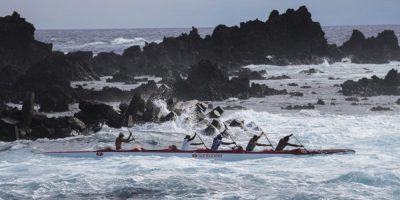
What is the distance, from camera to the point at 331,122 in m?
35.8

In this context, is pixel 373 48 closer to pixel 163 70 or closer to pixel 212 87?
pixel 163 70

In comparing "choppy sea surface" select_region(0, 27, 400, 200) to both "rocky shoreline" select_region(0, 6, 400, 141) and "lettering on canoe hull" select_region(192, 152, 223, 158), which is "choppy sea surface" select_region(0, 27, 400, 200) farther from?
"rocky shoreline" select_region(0, 6, 400, 141)

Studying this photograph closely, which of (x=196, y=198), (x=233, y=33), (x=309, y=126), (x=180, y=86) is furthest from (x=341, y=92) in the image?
(x=196, y=198)

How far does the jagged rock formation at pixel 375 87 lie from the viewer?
164 ft

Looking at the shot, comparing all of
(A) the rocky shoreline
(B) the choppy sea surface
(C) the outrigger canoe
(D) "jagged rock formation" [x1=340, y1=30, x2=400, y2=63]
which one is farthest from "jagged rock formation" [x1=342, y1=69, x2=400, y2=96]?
(D) "jagged rock formation" [x1=340, y1=30, x2=400, y2=63]

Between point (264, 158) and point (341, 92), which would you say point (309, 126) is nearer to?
point (264, 158)

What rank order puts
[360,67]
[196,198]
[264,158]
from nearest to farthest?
[196,198] < [264,158] < [360,67]

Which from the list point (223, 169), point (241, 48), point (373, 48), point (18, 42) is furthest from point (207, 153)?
point (373, 48)

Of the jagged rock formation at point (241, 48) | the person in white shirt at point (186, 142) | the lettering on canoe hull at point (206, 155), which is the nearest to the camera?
the lettering on canoe hull at point (206, 155)

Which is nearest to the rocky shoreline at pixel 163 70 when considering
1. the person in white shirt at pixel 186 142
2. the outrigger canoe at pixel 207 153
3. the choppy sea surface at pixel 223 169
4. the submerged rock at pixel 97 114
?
the submerged rock at pixel 97 114

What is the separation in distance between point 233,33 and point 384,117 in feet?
142

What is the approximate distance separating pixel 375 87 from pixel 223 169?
30575mm

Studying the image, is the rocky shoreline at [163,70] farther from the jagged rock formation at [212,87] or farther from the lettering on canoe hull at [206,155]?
the lettering on canoe hull at [206,155]

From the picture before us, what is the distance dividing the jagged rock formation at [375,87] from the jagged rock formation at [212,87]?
5562mm
